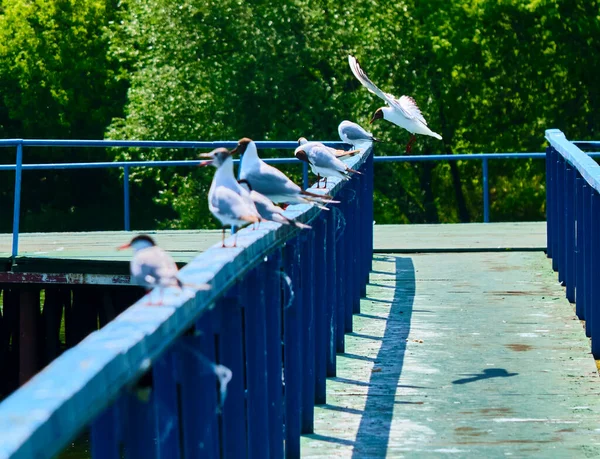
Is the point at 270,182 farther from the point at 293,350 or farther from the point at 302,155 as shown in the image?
the point at 302,155

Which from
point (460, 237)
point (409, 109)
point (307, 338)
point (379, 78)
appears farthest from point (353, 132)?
point (379, 78)

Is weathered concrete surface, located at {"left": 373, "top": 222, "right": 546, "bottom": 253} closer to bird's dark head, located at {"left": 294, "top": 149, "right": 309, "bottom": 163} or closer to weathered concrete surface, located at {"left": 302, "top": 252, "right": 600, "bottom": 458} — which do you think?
weathered concrete surface, located at {"left": 302, "top": 252, "right": 600, "bottom": 458}

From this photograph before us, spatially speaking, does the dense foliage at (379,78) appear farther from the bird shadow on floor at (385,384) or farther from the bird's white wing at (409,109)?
the bird shadow on floor at (385,384)

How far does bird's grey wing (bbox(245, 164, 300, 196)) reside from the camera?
508 cm

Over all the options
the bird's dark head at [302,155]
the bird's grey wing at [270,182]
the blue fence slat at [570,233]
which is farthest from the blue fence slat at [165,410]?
the blue fence slat at [570,233]

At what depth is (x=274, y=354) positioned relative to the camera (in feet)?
13.8

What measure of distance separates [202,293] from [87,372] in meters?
0.83

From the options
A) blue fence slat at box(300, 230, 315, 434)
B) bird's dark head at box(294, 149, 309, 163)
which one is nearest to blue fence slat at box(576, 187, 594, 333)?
bird's dark head at box(294, 149, 309, 163)

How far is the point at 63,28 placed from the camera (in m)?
59.6

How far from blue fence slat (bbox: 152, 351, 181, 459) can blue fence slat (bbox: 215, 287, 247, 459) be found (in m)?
0.69

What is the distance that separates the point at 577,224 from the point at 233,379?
4623 millimetres

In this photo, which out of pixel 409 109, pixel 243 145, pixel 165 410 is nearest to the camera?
pixel 165 410

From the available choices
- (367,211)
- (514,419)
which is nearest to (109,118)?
(367,211)

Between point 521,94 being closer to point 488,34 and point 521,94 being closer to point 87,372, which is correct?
point 488,34
